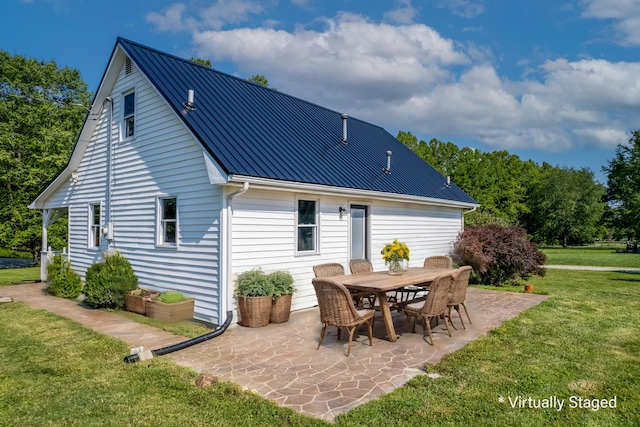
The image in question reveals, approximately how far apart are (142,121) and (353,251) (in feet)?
20.3

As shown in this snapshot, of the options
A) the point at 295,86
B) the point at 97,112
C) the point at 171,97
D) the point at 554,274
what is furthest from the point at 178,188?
the point at 295,86

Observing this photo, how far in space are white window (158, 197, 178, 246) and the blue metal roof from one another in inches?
76.8

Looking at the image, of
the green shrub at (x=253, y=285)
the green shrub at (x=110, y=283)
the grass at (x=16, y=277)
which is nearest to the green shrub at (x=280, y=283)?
the green shrub at (x=253, y=285)

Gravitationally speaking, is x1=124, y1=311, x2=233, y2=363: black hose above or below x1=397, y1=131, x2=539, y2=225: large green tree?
below

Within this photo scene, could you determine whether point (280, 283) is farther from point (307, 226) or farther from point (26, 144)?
point (26, 144)

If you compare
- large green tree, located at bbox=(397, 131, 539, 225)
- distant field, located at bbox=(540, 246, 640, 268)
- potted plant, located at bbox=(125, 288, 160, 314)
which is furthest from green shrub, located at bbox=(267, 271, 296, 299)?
large green tree, located at bbox=(397, 131, 539, 225)

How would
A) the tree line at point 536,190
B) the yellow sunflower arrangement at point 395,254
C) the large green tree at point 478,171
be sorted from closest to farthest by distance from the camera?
the yellow sunflower arrangement at point 395,254
the large green tree at point 478,171
the tree line at point 536,190

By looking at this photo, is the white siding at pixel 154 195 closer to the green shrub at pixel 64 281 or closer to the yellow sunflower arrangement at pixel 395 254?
the green shrub at pixel 64 281

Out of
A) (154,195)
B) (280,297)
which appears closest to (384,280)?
(280,297)

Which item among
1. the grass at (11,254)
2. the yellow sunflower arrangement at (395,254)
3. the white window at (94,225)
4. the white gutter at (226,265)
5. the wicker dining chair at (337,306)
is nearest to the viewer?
the wicker dining chair at (337,306)

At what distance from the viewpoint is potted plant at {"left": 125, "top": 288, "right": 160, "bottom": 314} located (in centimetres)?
882

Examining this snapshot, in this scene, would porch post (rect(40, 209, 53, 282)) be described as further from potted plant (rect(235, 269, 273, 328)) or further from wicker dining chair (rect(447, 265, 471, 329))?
wicker dining chair (rect(447, 265, 471, 329))

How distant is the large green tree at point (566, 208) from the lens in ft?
141

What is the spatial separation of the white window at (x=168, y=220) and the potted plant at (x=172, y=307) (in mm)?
1226
